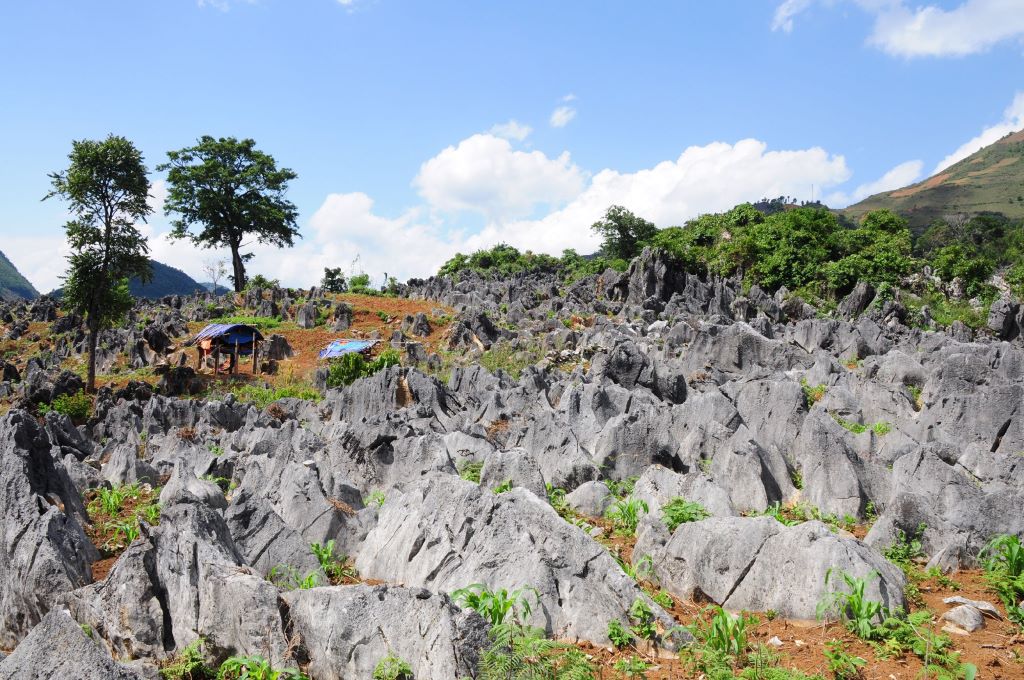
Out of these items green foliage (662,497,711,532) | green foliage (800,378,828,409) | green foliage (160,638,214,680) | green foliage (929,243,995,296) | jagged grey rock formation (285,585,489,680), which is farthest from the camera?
green foliage (929,243,995,296)

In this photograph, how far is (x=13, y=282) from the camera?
125 metres

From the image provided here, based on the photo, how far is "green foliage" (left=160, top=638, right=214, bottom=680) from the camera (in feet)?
16.3

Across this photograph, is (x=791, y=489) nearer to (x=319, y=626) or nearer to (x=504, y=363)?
(x=319, y=626)

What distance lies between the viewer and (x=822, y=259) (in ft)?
133

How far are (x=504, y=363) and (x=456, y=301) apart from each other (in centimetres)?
1503

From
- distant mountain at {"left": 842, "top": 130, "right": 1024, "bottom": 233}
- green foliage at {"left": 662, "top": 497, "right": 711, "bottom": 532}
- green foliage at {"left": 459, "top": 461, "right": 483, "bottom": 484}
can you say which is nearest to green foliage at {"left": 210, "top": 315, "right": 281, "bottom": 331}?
green foliage at {"left": 459, "top": 461, "right": 483, "bottom": 484}

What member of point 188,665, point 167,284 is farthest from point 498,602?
point 167,284

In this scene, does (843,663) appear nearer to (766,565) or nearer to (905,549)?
(766,565)

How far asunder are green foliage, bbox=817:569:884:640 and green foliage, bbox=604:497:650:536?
2679 mm

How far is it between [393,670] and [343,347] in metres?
26.9

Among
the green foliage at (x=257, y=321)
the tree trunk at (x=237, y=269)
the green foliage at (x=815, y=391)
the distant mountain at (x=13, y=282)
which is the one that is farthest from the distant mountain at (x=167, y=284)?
the green foliage at (x=815, y=391)

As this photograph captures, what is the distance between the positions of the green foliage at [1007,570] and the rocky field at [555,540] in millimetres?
25

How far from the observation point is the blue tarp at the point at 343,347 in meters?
29.9

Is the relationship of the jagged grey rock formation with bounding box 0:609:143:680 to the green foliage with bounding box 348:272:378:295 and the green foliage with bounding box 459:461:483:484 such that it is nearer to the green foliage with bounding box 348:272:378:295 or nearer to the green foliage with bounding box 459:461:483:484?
the green foliage with bounding box 459:461:483:484
